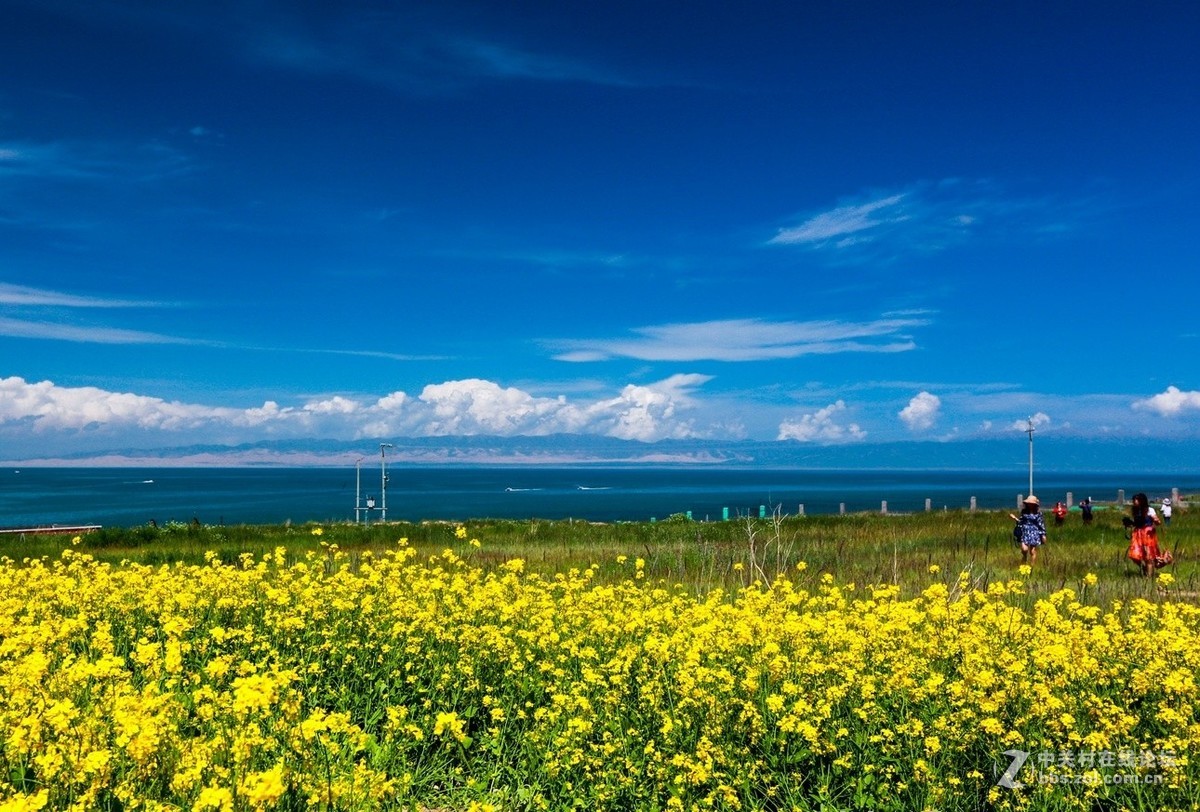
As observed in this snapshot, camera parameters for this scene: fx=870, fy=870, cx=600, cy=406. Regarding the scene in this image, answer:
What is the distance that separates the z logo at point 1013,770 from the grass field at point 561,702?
0.03 meters

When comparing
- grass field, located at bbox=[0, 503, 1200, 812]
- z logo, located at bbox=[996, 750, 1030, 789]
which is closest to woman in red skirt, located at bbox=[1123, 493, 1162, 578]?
grass field, located at bbox=[0, 503, 1200, 812]

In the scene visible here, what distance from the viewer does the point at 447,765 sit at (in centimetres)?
Result: 632

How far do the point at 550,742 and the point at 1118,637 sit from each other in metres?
4.44

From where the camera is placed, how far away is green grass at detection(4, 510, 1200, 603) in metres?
15.0

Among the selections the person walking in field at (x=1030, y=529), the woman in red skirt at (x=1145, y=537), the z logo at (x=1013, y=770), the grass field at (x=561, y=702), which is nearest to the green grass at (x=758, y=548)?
the person walking in field at (x=1030, y=529)

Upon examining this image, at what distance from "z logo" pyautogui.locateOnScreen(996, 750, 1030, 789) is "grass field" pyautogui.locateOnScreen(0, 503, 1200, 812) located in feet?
0.09

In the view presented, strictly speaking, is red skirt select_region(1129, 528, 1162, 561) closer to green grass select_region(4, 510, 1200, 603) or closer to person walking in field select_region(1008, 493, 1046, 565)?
green grass select_region(4, 510, 1200, 603)

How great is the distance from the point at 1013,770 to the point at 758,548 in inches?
656

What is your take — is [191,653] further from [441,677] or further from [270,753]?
[270,753]

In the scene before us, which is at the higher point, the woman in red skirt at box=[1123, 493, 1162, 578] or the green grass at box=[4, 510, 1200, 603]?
the woman in red skirt at box=[1123, 493, 1162, 578]

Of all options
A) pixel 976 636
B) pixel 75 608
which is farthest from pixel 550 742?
pixel 75 608

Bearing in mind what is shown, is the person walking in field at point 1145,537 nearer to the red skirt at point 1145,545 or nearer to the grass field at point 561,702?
the red skirt at point 1145,545

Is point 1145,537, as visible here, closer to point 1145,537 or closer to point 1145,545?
point 1145,537

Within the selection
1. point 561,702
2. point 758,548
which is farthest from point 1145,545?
point 561,702
